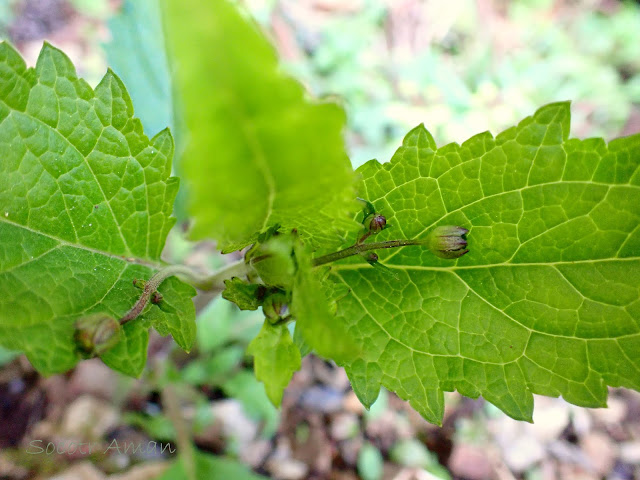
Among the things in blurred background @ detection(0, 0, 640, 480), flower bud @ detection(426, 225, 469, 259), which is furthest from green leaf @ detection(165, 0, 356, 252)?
blurred background @ detection(0, 0, 640, 480)

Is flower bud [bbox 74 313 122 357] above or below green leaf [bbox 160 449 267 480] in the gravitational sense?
above

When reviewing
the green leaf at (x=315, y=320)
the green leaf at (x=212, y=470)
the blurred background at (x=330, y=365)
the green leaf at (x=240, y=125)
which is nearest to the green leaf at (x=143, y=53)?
the blurred background at (x=330, y=365)

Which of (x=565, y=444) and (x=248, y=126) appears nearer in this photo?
(x=248, y=126)

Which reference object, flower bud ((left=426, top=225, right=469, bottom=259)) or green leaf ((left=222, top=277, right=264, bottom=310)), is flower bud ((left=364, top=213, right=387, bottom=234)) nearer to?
flower bud ((left=426, top=225, right=469, bottom=259))

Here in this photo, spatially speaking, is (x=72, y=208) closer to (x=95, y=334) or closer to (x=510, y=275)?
(x=95, y=334)

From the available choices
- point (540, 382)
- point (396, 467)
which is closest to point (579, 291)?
point (540, 382)

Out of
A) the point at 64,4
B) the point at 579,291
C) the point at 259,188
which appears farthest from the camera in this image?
the point at 64,4

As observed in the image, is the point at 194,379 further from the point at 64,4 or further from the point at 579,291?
the point at 64,4
